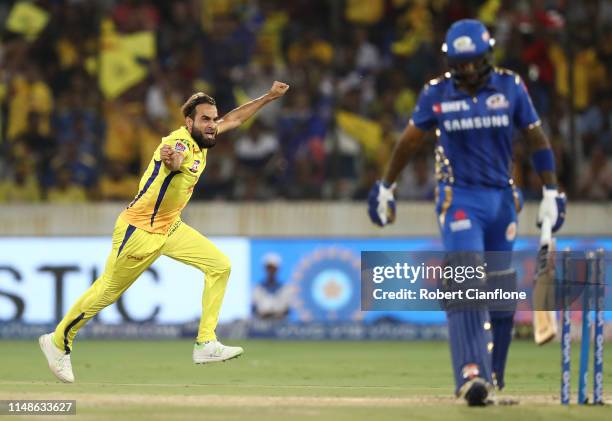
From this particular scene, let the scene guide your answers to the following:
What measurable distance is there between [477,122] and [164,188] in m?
2.82

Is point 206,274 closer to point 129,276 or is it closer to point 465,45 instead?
point 129,276

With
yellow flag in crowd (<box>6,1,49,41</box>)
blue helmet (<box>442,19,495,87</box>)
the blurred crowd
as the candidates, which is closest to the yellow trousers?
blue helmet (<box>442,19,495,87</box>)

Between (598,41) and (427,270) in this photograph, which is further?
(598,41)

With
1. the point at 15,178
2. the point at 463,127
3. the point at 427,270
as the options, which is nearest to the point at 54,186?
the point at 15,178

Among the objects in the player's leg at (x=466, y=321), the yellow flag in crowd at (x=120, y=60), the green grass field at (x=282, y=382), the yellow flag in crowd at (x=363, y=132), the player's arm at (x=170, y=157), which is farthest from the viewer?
the yellow flag in crowd at (x=120, y=60)

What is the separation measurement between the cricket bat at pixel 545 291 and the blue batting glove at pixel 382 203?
1.15 meters

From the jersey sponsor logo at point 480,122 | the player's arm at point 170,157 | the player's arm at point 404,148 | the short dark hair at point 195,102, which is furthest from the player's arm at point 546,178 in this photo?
the short dark hair at point 195,102

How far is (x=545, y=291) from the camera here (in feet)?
27.3

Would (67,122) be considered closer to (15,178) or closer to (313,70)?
(15,178)

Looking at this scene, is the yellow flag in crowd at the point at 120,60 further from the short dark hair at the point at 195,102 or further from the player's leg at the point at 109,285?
the player's leg at the point at 109,285

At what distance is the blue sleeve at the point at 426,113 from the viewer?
8.66 meters

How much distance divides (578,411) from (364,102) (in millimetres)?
9263

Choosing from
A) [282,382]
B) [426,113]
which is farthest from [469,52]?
[282,382]

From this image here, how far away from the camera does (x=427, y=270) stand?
10164 mm
